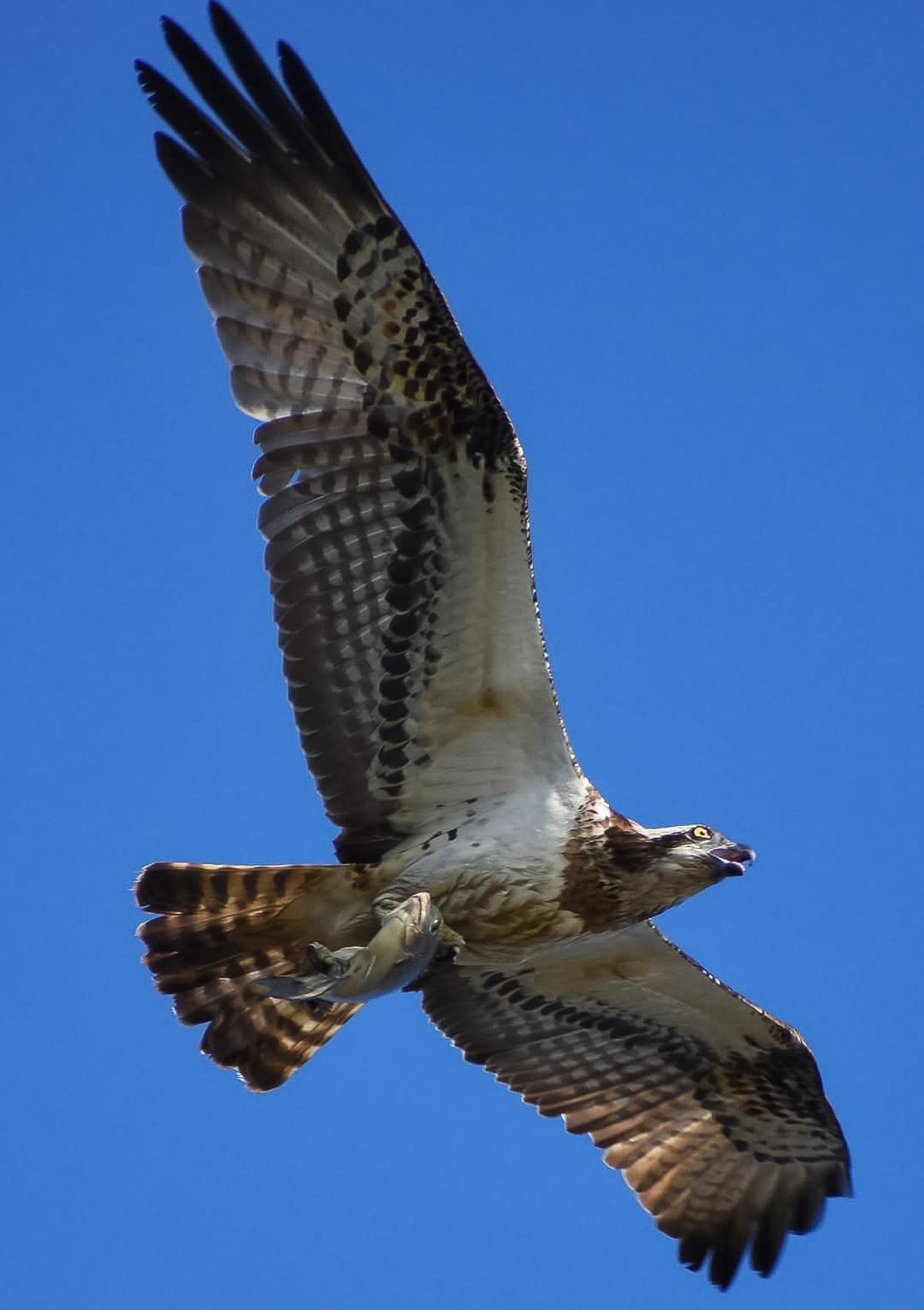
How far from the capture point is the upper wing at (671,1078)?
9.93 metres

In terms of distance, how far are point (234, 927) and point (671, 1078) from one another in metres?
2.81

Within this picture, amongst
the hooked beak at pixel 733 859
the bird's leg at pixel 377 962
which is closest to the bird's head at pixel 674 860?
the hooked beak at pixel 733 859

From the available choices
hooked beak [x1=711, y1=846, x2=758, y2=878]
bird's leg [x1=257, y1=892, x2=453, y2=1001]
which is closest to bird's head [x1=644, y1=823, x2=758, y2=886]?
hooked beak [x1=711, y1=846, x2=758, y2=878]

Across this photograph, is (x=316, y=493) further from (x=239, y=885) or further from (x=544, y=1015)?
(x=544, y=1015)

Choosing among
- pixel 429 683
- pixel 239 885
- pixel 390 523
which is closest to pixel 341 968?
pixel 239 885

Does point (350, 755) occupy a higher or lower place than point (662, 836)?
higher

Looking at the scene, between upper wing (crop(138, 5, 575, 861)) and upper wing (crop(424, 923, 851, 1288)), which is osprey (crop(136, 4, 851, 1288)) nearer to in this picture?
upper wing (crop(138, 5, 575, 861))

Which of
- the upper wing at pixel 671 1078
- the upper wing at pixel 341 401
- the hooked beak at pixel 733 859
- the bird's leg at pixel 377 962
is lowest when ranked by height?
the upper wing at pixel 671 1078

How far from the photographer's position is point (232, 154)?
8352mm

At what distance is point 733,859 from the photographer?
28.6ft

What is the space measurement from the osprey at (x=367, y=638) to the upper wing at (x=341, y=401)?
10 mm

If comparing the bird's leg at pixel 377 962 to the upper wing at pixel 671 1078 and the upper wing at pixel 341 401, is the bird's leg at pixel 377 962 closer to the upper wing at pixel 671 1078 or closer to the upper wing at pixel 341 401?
the upper wing at pixel 341 401

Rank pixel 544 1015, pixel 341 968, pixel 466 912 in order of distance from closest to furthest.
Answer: pixel 341 968 < pixel 466 912 < pixel 544 1015

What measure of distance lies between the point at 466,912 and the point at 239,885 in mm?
1036
